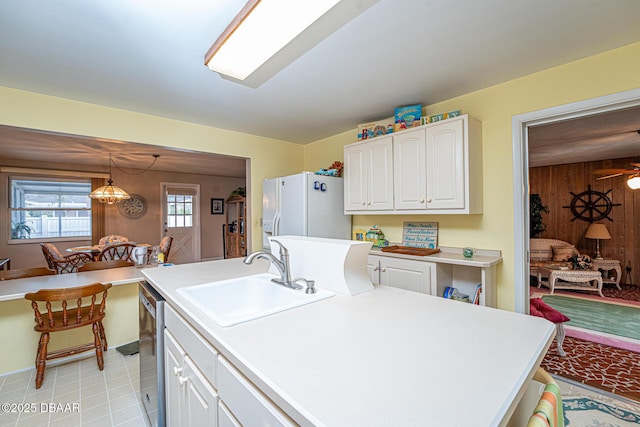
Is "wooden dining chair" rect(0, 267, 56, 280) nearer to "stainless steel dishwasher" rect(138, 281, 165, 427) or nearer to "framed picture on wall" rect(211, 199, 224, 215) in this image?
"stainless steel dishwasher" rect(138, 281, 165, 427)

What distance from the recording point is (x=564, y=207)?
5605 mm

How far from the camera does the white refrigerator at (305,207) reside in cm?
312

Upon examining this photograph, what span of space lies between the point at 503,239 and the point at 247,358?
2331 mm

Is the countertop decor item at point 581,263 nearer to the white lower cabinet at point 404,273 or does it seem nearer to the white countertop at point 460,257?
the white countertop at point 460,257

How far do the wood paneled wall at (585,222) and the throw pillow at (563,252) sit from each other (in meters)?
0.60

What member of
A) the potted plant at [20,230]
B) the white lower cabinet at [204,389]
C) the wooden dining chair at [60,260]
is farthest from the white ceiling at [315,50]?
the potted plant at [20,230]

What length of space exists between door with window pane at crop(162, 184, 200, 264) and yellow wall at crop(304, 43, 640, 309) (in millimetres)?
5761

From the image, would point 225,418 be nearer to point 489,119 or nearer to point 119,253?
point 489,119

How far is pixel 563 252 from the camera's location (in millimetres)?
5047

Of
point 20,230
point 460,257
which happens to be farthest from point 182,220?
point 460,257

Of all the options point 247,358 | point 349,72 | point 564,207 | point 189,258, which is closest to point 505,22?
point 349,72

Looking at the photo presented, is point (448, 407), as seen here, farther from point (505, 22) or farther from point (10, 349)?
point (10, 349)

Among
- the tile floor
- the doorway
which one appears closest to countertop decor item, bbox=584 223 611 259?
the doorway

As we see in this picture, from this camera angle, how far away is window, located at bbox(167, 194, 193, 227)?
663 cm
